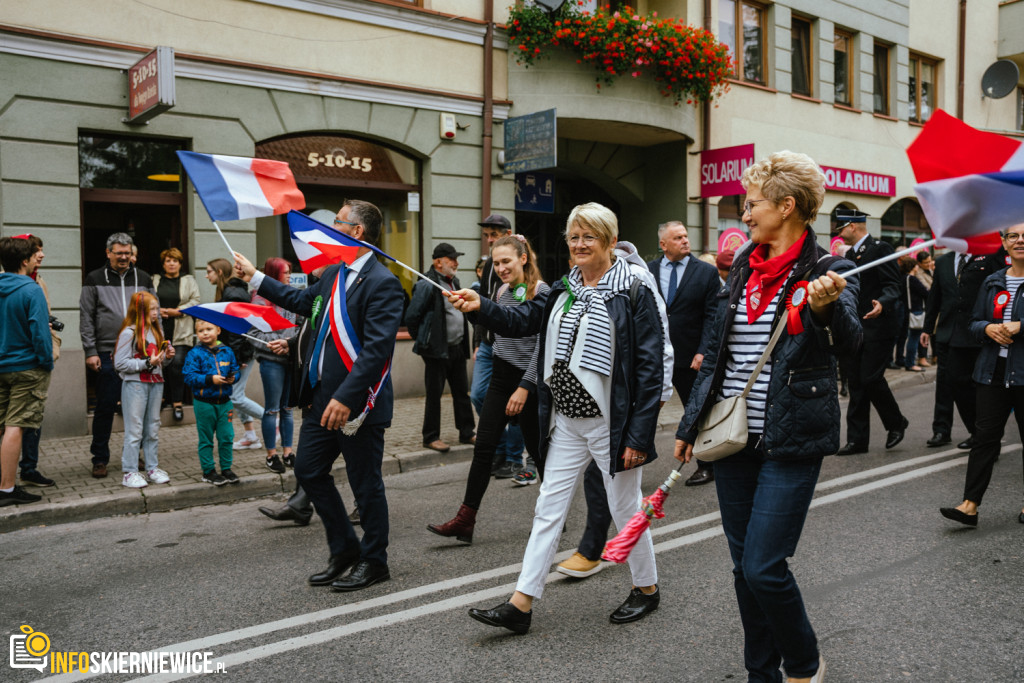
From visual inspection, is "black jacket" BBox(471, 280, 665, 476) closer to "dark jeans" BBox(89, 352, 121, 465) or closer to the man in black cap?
the man in black cap

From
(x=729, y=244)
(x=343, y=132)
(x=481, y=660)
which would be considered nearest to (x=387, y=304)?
(x=481, y=660)

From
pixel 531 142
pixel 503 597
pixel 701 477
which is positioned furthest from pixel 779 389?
pixel 531 142

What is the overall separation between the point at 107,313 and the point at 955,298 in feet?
25.6

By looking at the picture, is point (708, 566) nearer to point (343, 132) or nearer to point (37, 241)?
point (37, 241)

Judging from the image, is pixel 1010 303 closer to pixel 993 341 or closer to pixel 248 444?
pixel 993 341

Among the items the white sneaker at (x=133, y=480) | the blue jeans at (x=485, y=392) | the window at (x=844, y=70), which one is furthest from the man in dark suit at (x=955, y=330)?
the window at (x=844, y=70)

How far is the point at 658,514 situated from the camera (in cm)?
328

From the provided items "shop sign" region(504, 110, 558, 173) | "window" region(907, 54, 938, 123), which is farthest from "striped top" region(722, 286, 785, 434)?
"window" region(907, 54, 938, 123)

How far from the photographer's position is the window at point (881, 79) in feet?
62.0

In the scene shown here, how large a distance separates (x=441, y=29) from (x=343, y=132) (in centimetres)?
206

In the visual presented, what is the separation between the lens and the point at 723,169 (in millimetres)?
14406

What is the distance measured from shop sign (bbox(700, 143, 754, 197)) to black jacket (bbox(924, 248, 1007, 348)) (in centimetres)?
603

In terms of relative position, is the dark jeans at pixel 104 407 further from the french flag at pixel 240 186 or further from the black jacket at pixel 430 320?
the french flag at pixel 240 186

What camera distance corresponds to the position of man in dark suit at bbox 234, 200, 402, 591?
4.48m
